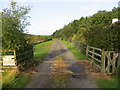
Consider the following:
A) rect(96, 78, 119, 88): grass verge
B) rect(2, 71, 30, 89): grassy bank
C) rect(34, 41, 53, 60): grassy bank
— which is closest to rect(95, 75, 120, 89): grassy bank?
rect(96, 78, 119, 88): grass verge

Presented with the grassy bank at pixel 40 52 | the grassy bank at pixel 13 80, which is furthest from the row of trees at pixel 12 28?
the grassy bank at pixel 40 52

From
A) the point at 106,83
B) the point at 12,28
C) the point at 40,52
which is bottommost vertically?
the point at 106,83

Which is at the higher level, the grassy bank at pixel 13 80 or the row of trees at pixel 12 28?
the row of trees at pixel 12 28

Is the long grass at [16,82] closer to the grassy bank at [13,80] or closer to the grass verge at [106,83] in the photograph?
the grassy bank at [13,80]

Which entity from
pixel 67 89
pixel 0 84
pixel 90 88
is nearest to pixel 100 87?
pixel 90 88

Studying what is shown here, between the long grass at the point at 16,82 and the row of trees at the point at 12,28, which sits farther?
the row of trees at the point at 12,28

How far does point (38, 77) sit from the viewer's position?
19.3 ft

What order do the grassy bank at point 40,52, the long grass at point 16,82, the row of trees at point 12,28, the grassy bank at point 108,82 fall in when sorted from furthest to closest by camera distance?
the grassy bank at point 40,52 → the row of trees at point 12,28 → the long grass at point 16,82 → the grassy bank at point 108,82

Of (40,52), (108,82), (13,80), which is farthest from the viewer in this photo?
(40,52)

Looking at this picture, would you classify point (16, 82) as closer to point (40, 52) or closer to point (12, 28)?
point (12, 28)

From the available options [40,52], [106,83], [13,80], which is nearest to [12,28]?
[13,80]

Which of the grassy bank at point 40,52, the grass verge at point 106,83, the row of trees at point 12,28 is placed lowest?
the grass verge at point 106,83

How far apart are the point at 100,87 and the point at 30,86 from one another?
127 inches

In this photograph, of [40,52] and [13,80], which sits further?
[40,52]
